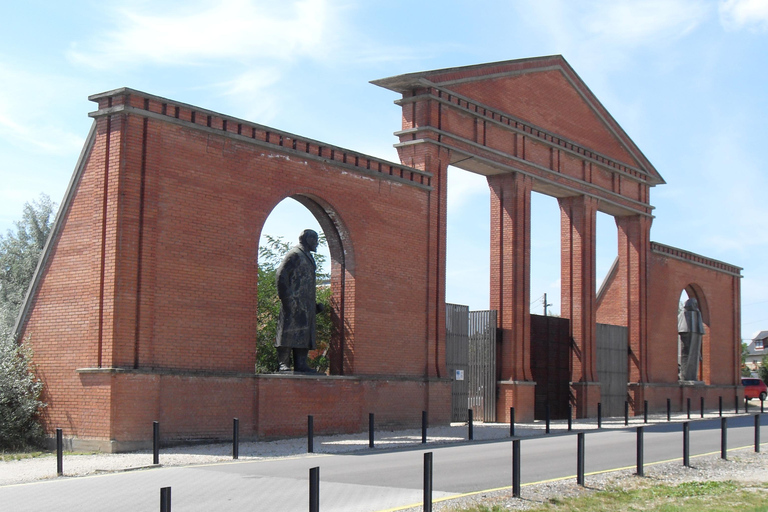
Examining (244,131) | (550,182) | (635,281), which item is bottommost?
(635,281)

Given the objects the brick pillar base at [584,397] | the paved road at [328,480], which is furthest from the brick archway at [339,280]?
the brick pillar base at [584,397]

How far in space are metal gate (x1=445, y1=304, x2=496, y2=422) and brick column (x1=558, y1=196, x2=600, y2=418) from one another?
4.96m

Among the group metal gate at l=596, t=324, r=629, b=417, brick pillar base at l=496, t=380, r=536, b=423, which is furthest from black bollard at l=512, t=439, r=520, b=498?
metal gate at l=596, t=324, r=629, b=417

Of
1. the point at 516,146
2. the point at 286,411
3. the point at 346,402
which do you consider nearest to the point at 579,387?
the point at 516,146

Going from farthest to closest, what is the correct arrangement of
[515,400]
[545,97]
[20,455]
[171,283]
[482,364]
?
[545,97] < [482,364] < [515,400] < [171,283] < [20,455]

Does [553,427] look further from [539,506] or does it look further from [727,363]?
[727,363]

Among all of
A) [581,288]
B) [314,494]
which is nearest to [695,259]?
[581,288]

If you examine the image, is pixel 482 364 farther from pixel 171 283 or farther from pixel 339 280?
pixel 171 283

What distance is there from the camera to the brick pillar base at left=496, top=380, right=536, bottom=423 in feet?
87.7

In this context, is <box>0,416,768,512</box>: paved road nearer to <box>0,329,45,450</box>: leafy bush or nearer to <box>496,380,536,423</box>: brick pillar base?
<box>0,329,45,450</box>: leafy bush

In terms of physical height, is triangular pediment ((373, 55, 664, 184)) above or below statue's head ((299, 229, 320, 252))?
above

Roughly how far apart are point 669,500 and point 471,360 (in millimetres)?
16569

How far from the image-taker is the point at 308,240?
19859 millimetres

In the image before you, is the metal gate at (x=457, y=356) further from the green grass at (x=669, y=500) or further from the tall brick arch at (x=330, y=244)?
the green grass at (x=669, y=500)
